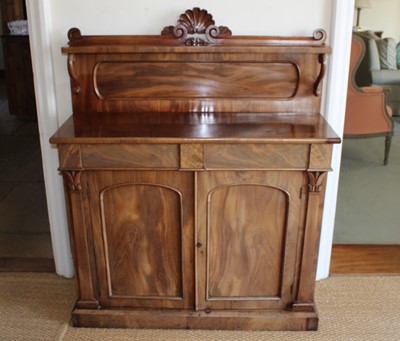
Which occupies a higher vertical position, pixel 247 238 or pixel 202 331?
pixel 247 238

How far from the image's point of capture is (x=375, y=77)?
517cm

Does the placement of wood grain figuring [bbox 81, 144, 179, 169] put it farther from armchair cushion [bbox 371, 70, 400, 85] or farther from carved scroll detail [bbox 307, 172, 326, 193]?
armchair cushion [bbox 371, 70, 400, 85]

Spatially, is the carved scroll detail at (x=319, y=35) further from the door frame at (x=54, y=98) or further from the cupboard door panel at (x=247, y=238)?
the cupboard door panel at (x=247, y=238)

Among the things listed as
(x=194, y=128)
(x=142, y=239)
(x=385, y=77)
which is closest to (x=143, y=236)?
(x=142, y=239)

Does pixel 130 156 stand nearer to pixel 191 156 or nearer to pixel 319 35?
pixel 191 156

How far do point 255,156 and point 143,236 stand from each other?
1.69 feet

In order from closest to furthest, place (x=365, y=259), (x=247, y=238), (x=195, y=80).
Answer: (x=247, y=238), (x=195, y=80), (x=365, y=259)

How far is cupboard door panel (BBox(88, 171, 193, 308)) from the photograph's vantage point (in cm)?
175

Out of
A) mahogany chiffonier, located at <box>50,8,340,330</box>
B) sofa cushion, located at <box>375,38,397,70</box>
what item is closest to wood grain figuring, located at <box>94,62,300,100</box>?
mahogany chiffonier, located at <box>50,8,340,330</box>

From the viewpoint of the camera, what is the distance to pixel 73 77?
191cm

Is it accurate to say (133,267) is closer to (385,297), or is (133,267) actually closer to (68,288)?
(68,288)

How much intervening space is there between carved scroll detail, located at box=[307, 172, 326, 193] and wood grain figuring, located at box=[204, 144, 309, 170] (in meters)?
0.05

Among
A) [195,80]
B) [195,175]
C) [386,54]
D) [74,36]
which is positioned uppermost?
[74,36]

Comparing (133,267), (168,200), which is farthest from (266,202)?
(133,267)
